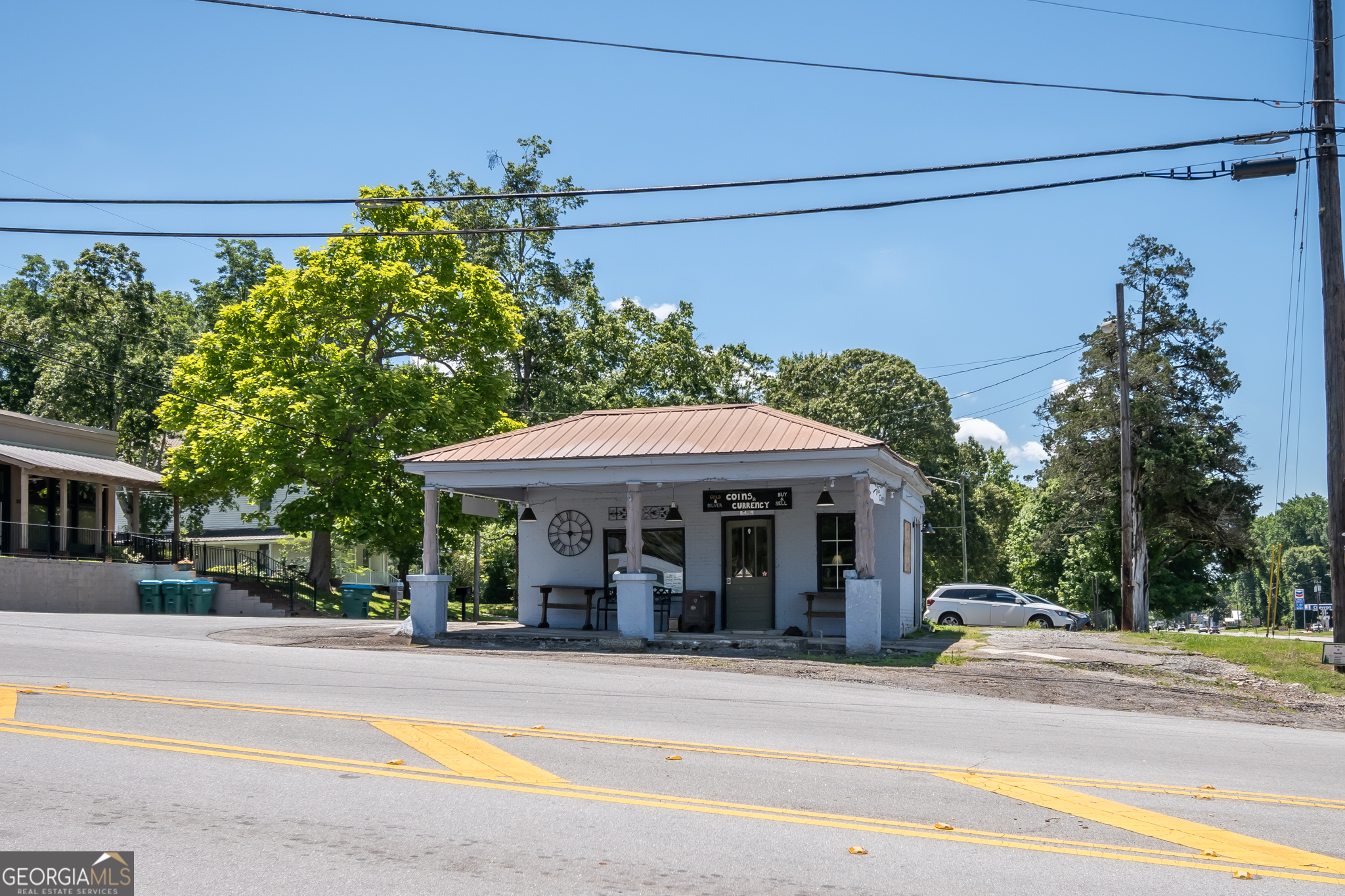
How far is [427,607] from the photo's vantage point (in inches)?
753

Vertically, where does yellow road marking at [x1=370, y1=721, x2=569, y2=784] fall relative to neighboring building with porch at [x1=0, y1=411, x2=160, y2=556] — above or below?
below

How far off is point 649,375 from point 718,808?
34.1m

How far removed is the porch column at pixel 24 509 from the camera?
2842 cm

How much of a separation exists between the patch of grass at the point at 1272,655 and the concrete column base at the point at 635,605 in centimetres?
949

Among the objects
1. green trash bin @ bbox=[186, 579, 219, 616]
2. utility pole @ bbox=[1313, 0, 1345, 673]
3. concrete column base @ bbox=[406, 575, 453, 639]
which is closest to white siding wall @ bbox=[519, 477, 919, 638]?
concrete column base @ bbox=[406, 575, 453, 639]

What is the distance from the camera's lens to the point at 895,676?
47.4 ft

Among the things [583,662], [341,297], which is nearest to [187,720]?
[583,662]

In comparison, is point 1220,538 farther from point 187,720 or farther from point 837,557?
point 187,720

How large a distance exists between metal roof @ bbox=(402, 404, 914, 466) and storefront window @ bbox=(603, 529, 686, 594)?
2374mm

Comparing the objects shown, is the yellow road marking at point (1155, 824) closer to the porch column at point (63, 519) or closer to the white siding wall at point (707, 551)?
the white siding wall at point (707, 551)

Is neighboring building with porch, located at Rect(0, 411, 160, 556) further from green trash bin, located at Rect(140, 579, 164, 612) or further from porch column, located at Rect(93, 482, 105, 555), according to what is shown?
green trash bin, located at Rect(140, 579, 164, 612)

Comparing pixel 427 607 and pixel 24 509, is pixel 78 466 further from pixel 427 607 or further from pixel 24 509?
pixel 427 607

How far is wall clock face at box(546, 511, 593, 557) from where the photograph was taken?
22172 mm

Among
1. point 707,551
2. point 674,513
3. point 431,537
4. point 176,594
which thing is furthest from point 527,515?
point 176,594
